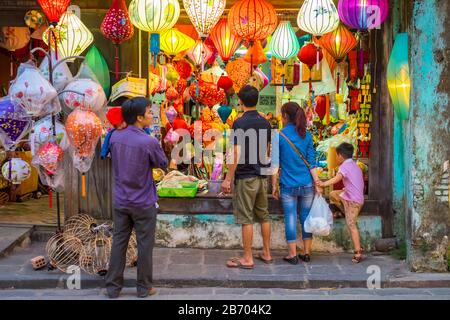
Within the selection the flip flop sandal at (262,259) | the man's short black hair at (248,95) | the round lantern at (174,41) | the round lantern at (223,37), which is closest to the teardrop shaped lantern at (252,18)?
the round lantern at (223,37)

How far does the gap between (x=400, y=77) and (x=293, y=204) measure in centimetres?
212

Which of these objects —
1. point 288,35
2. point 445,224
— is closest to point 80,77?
point 288,35

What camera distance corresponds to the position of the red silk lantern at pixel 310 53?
8.76 meters

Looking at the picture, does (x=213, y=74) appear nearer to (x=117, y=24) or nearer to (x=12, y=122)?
(x=117, y=24)

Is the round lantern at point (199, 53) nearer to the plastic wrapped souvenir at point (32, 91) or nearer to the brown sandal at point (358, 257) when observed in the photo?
the plastic wrapped souvenir at point (32, 91)

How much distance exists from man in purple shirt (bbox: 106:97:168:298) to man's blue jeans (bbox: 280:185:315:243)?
204cm

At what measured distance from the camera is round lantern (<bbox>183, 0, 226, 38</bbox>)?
25.0 feet

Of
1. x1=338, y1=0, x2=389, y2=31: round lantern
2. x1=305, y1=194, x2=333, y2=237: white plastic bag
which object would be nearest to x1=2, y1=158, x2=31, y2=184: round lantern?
x1=305, y1=194, x2=333, y2=237: white plastic bag

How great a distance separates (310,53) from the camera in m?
8.76

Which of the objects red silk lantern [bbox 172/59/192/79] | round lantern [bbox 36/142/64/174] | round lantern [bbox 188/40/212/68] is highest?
round lantern [bbox 188/40/212/68]

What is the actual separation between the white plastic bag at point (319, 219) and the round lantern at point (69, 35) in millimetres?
3724

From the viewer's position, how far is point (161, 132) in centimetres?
978

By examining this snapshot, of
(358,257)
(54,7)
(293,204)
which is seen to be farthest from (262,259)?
(54,7)

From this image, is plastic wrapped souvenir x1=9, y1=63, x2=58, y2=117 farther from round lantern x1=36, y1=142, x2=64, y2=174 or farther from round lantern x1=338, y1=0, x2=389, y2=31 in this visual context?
round lantern x1=338, y1=0, x2=389, y2=31
